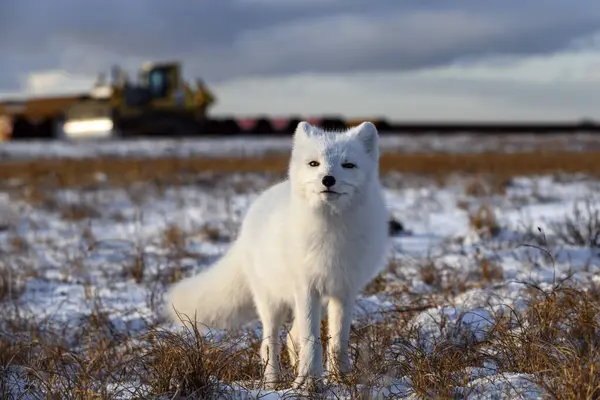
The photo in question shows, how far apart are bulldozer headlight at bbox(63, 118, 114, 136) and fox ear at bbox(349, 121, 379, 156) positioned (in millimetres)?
34115

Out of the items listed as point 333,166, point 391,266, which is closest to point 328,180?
point 333,166

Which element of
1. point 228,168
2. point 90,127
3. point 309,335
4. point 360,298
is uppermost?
point 309,335

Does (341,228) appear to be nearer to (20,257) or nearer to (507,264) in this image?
(507,264)

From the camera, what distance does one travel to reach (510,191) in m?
12.0

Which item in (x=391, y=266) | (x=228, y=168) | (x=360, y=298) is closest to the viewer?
Answer: (x=360, y=298)

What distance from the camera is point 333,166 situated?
127 inches

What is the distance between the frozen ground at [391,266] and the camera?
11.7 feet

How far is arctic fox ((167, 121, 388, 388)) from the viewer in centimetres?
330

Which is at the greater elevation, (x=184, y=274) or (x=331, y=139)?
(x=331, y=139)

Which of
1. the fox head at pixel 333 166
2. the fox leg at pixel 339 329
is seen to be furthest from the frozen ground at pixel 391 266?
the fox head at pixel 333 166

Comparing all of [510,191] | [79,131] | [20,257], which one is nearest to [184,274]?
[20,257]

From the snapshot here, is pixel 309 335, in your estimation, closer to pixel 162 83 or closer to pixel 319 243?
pixel 319 243

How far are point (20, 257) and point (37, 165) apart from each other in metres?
11.5

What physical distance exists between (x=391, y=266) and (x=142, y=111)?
32016 millimetres
